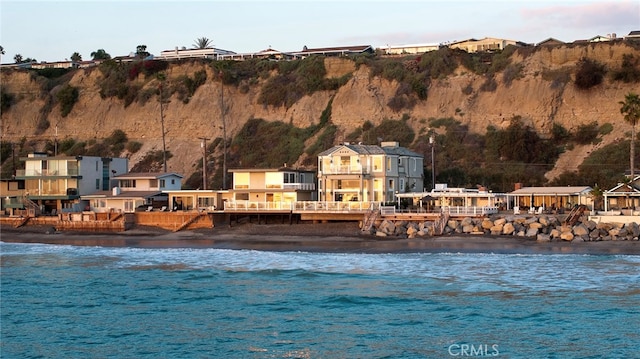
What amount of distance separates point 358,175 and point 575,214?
48.0ft

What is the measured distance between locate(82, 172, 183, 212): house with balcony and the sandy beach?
4.14 m

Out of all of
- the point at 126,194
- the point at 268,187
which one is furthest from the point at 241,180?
the point at 126,194

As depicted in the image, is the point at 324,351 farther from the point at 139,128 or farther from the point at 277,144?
the point at 139,128

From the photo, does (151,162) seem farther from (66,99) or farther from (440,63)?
(440,63)

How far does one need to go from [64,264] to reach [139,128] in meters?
49.8

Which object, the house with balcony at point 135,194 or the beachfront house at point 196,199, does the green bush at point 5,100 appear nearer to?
→ the house with balcony at point 135,194

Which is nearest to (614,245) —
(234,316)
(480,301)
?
(480,301)

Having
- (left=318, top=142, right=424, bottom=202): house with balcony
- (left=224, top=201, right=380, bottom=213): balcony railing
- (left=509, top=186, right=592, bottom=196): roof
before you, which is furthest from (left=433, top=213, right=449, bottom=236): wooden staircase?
(left=509, top=186, right=592, bottom=196): roof

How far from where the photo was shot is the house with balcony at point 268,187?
56531 mm

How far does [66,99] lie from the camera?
95.4m

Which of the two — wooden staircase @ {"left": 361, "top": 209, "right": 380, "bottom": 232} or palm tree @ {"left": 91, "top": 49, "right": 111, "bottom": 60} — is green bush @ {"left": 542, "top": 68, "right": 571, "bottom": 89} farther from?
palm tree @ {"left": 91, "top": 49, "right": 111, "bottom": 60}

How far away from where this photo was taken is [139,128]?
8950cm

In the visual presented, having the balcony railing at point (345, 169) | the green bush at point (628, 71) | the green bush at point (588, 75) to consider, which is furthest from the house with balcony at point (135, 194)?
the green bush at point (628, 71)

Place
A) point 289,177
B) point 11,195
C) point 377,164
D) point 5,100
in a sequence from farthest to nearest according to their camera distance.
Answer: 1. point 5,100
2. point 11,195
3. point 289,177
4. point 377,164
